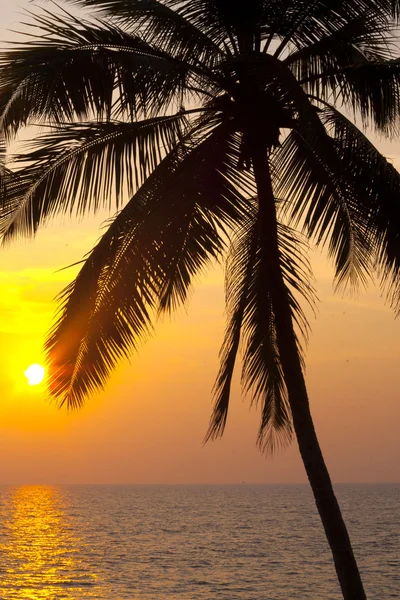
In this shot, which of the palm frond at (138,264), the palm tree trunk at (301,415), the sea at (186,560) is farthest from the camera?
the sea at (186,560)

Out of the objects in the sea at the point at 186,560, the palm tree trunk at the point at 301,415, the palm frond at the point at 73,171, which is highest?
the palm frond at the point at 73,171

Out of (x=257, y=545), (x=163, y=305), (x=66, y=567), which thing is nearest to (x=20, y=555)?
(x=66, y=567)

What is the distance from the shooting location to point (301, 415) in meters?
9.47

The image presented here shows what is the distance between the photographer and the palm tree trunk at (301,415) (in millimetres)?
9047

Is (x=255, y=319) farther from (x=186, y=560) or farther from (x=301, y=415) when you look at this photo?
(x=186, y=560)

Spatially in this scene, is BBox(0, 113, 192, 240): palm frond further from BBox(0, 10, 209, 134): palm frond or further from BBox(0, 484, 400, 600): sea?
BBox(0, 484, 400, 600): sea

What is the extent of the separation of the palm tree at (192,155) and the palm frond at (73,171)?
0.02 metres

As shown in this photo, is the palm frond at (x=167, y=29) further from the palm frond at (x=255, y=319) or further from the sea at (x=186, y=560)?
the sea at (x=186, y=560)

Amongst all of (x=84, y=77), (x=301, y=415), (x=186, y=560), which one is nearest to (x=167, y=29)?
(x=84, y=77)

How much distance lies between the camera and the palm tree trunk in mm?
9047

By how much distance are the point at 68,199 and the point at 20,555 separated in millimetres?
50578

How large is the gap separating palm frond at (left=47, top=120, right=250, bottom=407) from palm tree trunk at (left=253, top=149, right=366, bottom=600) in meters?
0.82

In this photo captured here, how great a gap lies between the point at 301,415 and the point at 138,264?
2634 millimetres

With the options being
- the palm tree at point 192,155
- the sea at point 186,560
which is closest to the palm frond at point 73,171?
the palm tree at point 192,155
